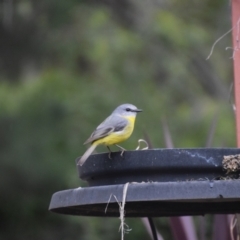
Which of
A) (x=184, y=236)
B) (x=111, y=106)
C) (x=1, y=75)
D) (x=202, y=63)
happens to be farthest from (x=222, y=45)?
(x=184, y=236)

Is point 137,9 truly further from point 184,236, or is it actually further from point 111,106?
point 184,236

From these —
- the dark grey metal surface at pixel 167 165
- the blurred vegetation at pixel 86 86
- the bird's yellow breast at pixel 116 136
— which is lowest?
the dark grey metal surface at pixel 167 165

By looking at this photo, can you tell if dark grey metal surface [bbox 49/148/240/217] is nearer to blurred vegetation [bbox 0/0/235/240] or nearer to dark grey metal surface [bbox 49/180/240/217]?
dark grey metal surface [bbox 49/180/240/217]

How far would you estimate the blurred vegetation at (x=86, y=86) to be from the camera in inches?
371

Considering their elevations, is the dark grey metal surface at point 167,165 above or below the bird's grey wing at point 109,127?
below

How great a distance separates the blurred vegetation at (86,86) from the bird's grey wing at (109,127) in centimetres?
423

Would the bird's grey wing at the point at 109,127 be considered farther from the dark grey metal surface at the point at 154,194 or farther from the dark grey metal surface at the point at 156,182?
the dark grey metal surface at the point at 154,194

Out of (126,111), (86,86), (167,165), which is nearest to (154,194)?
(167,165)

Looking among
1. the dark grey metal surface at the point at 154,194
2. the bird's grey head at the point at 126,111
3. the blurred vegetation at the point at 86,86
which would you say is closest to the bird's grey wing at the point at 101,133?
the bird's grey head at the point at 126,111

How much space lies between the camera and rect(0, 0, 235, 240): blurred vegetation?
371 inches

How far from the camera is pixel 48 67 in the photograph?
34.6 feet

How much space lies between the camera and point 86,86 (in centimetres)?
999

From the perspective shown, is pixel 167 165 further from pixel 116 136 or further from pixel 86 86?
pixel 86 86

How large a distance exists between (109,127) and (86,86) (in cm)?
588
